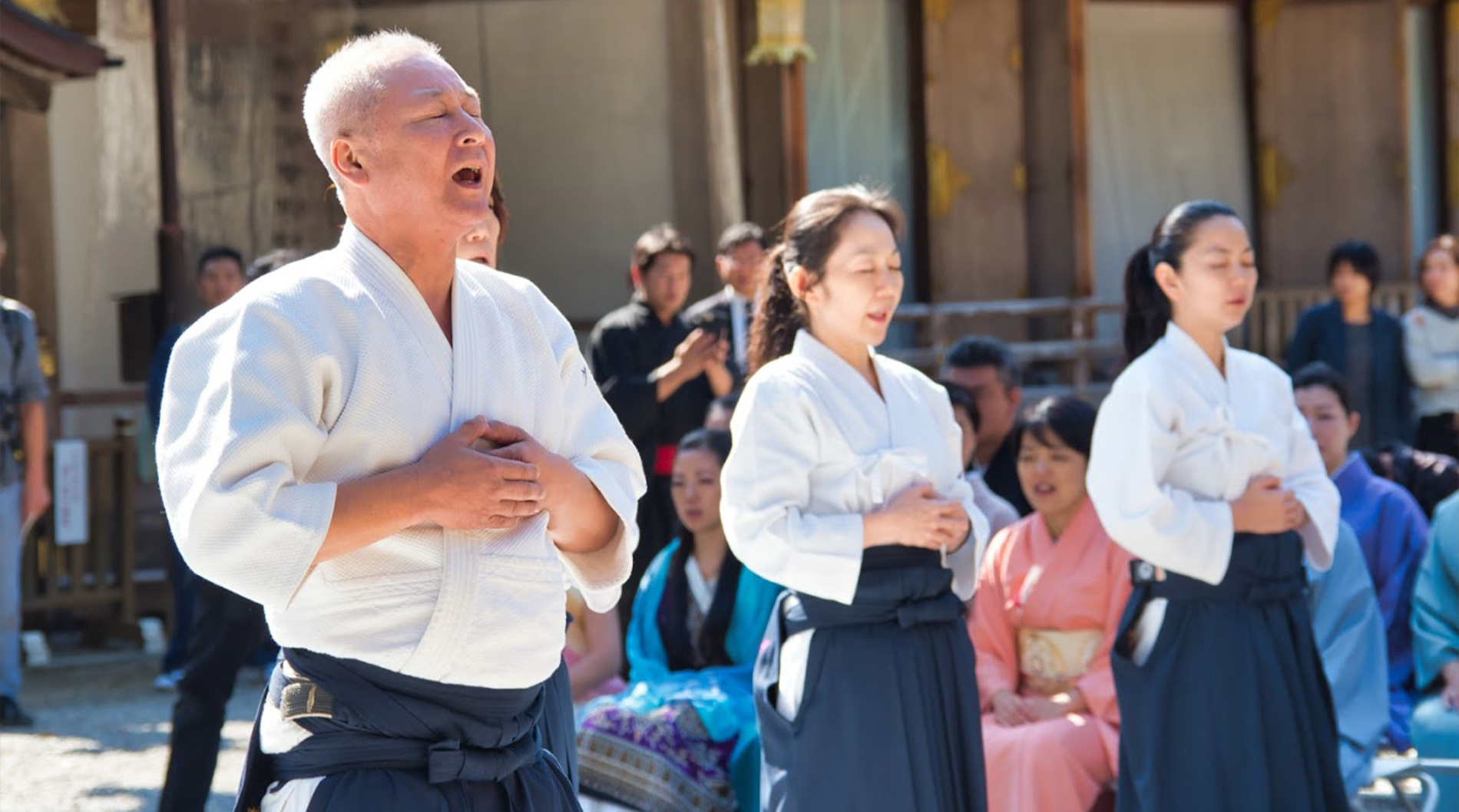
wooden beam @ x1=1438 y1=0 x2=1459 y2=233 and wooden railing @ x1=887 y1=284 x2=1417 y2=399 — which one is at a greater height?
wooden beam @ x1=1438 y1=0 x2=1459 y2=233

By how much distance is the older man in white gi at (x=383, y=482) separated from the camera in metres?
1.95

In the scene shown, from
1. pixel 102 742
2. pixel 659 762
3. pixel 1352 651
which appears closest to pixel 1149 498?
pixel 1352 651

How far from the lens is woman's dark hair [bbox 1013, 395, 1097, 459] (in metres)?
4.75

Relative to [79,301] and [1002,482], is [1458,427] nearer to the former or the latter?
[1002,482]

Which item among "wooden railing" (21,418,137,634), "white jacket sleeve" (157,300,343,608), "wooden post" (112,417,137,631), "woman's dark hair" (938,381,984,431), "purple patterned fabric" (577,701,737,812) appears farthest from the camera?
"wooden post" (112,417,137,631)

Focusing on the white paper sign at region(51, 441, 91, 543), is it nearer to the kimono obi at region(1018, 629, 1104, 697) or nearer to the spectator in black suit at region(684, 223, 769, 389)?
the spectator in black suit at region(684, 223, 769, 389)

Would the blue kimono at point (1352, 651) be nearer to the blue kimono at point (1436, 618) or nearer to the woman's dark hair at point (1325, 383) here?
the blue kimono at point (1436, 618)

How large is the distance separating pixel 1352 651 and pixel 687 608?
1851mm

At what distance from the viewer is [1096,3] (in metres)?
11.0

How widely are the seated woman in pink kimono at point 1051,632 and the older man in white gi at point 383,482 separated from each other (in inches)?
94.2

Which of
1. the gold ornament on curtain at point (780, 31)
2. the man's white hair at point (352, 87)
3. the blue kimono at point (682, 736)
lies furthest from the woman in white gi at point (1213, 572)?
the gold ornament on curtain at point (780, 31)

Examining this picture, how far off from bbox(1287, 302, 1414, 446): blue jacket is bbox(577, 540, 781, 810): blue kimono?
4549 millimetres

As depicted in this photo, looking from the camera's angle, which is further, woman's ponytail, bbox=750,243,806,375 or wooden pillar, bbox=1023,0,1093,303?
wooden pillar, bbox=1023,0,1093,303

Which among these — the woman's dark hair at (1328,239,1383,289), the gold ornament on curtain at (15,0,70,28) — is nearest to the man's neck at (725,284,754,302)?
the woman's dark hair at (1328,239,1383,289)
